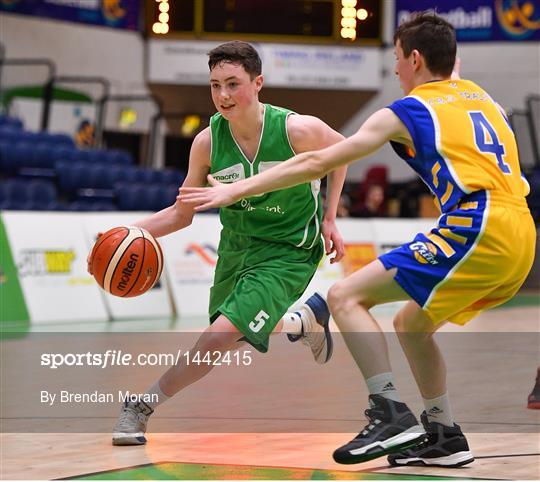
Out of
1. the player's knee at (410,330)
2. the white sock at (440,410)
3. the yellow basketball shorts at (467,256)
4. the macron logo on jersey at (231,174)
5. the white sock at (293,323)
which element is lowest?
the white sock at (440,410)

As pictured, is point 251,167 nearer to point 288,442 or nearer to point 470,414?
point 288,442

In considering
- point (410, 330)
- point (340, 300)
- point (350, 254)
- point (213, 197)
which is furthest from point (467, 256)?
point (350, 254)

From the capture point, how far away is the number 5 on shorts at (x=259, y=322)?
4957mm

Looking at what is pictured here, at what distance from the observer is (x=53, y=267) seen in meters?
11.1

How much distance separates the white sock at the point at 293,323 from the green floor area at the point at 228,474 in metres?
1.37

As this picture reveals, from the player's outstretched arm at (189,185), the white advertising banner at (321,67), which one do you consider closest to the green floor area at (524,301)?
the white advertising banner at (321,67)

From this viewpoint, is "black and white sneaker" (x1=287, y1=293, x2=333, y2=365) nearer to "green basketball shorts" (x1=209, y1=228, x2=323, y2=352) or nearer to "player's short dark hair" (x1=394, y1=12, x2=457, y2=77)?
"green basketball shorts" (x1=209, y1=228, x2=323, y2=352)

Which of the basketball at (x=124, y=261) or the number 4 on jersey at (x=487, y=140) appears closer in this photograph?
the number 4 on jersey at (x=487, y=140)

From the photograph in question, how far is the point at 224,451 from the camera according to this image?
484 cm

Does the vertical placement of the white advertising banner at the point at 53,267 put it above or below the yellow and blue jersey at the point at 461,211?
below

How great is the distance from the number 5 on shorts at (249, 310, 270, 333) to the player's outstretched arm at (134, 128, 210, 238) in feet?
2.09

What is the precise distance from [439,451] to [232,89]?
71.7 inches

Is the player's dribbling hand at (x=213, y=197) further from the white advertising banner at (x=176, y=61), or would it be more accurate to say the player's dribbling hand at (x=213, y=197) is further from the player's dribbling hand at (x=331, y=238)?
the white advertising banner at (x=176, y=61)

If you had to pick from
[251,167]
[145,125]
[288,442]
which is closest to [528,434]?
[288,442]
